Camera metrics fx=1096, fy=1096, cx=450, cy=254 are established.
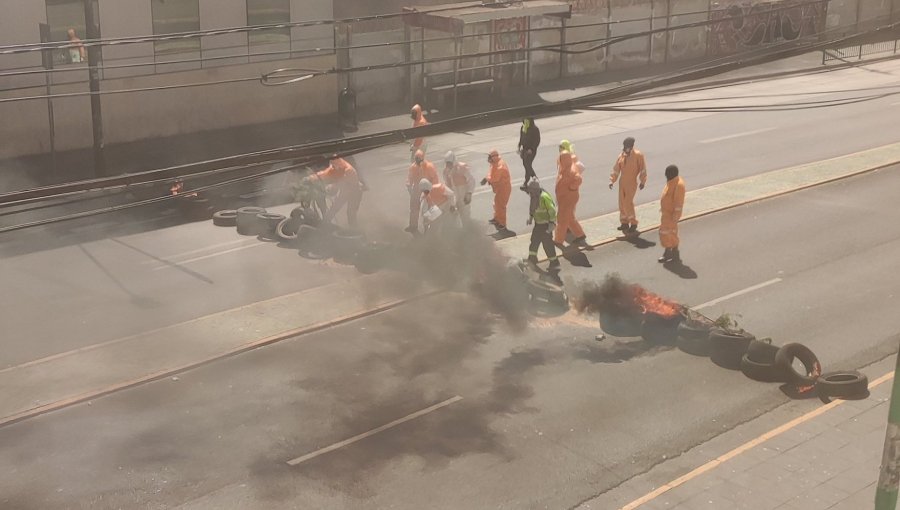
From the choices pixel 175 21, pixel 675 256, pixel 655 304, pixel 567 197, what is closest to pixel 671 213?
pixel 675 256

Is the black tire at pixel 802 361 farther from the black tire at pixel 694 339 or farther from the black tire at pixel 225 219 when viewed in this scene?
the black tire at pixel 225 219

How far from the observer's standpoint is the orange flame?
600 inches

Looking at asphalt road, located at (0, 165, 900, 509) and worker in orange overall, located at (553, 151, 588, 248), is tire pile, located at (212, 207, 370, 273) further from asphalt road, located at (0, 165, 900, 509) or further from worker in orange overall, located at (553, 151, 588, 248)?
worker in orange overall, located at (553, 151, 588, 248)

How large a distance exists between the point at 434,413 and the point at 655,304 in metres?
4.17

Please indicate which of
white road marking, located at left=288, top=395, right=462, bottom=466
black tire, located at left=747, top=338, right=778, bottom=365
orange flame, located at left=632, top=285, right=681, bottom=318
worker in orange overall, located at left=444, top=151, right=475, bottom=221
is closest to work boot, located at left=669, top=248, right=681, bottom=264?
orange flame, located at left=632, top=285, right=681, bottom=318

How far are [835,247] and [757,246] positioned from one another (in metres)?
1.35

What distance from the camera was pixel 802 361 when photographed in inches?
543

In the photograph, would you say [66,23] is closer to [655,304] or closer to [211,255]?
[211,255]

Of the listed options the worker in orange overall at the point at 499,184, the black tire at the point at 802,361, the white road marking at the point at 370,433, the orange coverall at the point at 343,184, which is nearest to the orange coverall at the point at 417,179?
the worker in orange overall at the point at 499,184

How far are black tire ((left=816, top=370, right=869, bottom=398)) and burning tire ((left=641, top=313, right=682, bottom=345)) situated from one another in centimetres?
227

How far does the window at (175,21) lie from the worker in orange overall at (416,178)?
11.5 m

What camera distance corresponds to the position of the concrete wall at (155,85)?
26.4 meters

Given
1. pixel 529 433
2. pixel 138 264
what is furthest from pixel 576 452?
pixel 138 264

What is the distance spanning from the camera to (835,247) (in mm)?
19359
